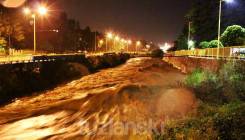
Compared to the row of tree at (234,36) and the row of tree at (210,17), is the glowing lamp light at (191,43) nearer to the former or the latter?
the row of tree at (210,17)

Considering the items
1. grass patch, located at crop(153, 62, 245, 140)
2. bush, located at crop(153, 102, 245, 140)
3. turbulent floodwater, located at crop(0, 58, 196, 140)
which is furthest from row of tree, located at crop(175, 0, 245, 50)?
bush, located at crop(153, 102, 245, 140)

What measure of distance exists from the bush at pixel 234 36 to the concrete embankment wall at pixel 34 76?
22.2 m

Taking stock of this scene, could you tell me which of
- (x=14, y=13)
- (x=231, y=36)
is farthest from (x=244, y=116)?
(x=14, y=13)

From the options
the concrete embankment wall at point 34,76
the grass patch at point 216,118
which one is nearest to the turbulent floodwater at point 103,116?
the grass patch at point 216,118

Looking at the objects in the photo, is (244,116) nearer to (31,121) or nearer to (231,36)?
(31,121)

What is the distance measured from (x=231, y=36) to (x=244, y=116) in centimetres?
3747

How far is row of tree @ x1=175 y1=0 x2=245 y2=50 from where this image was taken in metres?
59.6

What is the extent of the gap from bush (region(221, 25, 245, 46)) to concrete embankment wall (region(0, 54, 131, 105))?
22.2 m

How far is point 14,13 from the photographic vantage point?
7362cm

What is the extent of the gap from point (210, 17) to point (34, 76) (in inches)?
1663

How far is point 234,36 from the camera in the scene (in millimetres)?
46719

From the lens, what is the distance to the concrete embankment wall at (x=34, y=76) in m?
32.1

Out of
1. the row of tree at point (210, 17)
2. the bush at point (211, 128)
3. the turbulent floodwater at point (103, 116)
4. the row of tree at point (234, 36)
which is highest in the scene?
the row of tree at point (210, 17)

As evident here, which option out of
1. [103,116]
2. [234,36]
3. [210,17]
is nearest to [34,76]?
[103,116]
